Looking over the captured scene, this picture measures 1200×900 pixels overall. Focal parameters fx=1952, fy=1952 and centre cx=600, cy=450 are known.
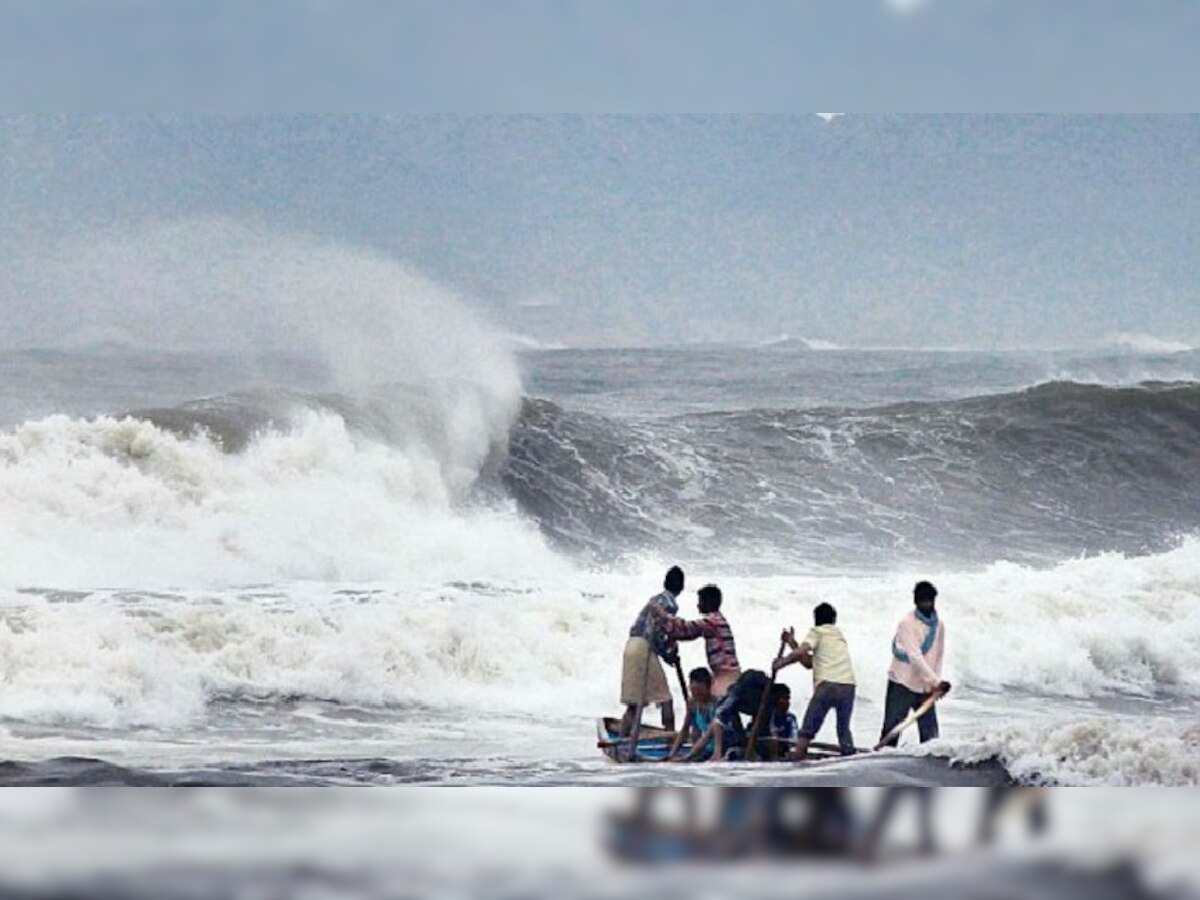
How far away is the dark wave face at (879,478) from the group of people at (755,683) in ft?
0.96

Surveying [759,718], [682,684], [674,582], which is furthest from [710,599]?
[759,718]

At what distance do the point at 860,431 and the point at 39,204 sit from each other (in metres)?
3.03

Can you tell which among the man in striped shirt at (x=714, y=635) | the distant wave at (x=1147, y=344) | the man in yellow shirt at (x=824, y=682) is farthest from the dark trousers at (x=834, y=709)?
the distant wave at (x=1147, y=344)

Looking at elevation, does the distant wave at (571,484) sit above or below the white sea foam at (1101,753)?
above

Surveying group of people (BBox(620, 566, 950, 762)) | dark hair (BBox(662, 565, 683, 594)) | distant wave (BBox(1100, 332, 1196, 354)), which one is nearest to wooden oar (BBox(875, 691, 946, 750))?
group of people (BBox(620, 566, 950, 762))

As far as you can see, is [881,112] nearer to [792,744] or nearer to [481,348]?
[481,348]

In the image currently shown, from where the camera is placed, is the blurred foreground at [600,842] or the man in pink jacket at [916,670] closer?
the blurred foreground at [600,842]

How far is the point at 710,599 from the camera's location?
6.67 m

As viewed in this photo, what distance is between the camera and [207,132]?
6.86m

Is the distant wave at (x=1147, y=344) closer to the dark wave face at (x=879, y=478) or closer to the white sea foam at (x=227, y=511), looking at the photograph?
the dark wave face at (x=879, y=478)

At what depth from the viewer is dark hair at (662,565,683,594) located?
6723 millimetres

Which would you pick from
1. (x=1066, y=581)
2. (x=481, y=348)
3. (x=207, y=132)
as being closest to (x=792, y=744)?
(x=1066, y=581)

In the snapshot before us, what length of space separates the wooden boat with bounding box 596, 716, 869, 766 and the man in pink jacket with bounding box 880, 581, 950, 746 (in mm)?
197

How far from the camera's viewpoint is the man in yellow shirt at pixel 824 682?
21.3ft
